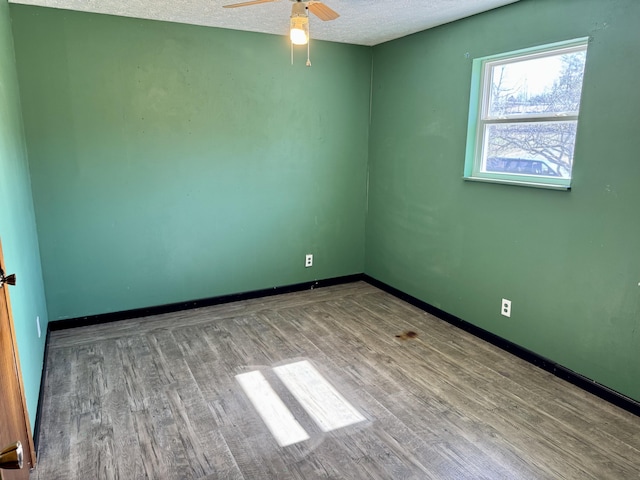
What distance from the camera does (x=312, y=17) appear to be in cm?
328

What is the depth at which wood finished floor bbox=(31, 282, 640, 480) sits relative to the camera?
2.10 metres

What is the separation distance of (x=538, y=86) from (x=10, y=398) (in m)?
3.37

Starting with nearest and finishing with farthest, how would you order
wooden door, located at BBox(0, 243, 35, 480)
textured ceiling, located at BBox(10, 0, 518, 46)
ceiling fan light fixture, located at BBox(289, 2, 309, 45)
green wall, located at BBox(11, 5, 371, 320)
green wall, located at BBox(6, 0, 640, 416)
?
wooden door, located at BBox(0, 243, 35, 480) → ceiling fan light fixture, located at BBox(289, 2, 309, 45) → green wall, located at BBox(6, 0, 640, 416) → textured ceiling, located at BBox(10, 0, 518, 46) → green wall, located at BBox(11, 5, 371, 320)

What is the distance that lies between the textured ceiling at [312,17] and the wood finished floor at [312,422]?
245 centimetres

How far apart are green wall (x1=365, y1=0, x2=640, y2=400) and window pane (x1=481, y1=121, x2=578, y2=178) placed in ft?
0.53

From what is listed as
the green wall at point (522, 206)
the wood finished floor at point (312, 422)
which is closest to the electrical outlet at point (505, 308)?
the green wall at point (522, 206)

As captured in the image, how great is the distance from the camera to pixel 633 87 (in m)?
2.41

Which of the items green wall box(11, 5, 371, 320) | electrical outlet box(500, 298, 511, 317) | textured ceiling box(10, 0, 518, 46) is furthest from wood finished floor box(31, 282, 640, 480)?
textured ceiling box(10, 0, 518, 46)

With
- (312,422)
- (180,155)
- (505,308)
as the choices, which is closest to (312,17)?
(180,155)

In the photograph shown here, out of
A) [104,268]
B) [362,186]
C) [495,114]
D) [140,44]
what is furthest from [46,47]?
[495,114]

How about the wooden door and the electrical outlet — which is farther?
the electrical outlet

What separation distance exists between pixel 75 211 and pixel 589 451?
379cm

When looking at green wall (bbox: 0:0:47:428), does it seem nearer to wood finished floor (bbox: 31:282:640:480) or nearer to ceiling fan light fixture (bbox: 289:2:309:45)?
wood finished floor (bbox: 31:282:640:480)

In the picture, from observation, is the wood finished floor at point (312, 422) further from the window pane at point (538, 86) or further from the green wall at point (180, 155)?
the window pane at point (538, 86)
